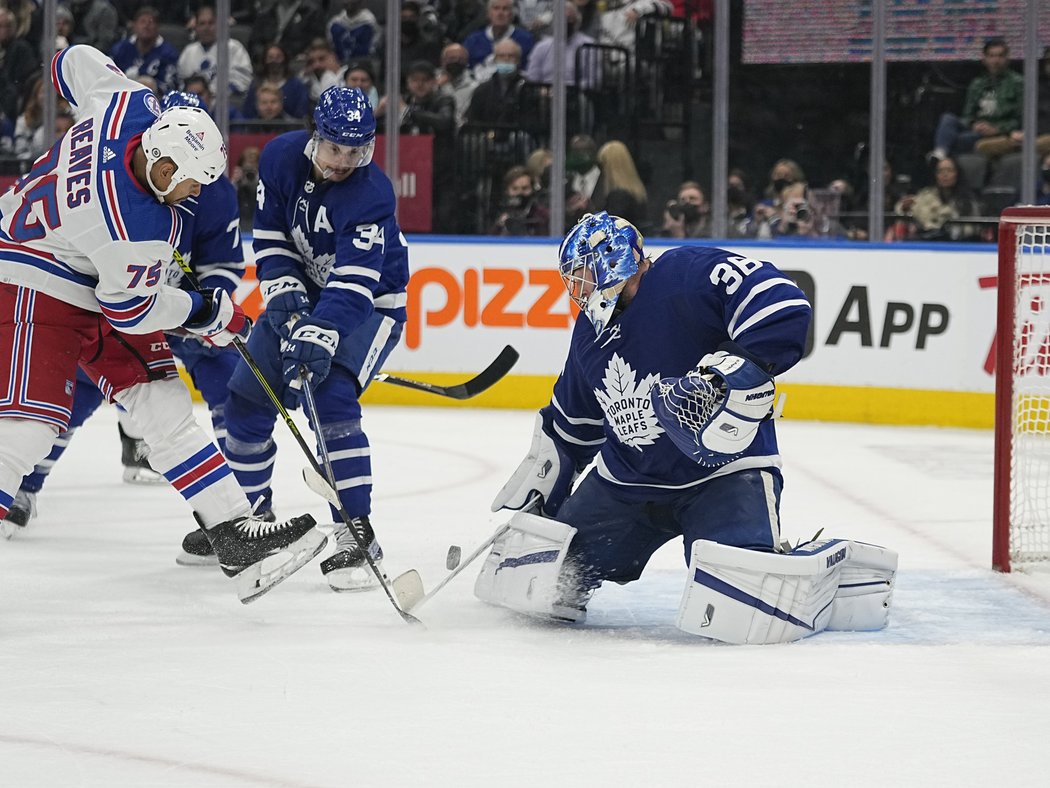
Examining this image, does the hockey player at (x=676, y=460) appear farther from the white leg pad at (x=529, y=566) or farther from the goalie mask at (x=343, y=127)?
the goalie mask at (x=343, y=127)

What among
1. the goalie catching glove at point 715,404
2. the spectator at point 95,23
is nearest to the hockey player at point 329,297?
the goalie catching glove at point 715,404

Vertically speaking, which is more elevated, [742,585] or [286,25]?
[286,25]

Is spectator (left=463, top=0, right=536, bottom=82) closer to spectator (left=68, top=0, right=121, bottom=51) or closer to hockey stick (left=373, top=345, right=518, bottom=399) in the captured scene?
spectator (left=68, top=0, right=121, bottom=51)

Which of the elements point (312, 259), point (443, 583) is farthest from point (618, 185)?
point (443, 583)

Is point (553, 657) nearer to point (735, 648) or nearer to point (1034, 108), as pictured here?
point (735, 648)

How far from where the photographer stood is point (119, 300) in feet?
10.0

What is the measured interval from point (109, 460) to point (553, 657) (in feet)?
9.69

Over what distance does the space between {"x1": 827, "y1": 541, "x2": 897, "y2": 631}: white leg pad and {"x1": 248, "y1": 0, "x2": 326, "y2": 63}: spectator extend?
5161mm

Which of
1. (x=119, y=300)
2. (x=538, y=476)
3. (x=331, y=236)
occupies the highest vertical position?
(x=331, y=236)

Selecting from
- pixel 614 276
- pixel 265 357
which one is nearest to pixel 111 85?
pixel 265 357

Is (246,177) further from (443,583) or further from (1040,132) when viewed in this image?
(443,583)

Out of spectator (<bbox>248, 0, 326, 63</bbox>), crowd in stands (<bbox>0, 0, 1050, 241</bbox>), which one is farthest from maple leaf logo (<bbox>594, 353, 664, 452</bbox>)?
spectator (<bbox>248, 0, 326, 63</bbox>)

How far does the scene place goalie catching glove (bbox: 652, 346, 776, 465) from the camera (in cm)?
272

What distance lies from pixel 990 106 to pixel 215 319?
4.42 m
